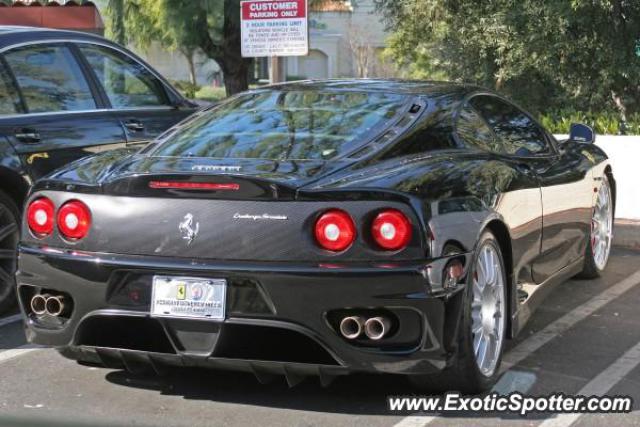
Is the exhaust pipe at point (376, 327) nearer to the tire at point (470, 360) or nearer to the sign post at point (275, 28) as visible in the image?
the tire at point (470, 360)

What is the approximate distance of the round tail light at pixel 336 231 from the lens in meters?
3.98

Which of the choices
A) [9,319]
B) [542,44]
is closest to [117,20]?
[542,44]

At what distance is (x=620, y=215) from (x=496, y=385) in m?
5.31

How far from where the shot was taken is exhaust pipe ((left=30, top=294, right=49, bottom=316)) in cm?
439

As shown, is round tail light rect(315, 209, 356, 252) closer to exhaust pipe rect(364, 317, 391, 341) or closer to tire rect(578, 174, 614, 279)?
exhaust pipe rect(364, 317, 391, 341)

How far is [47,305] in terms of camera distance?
4.37m

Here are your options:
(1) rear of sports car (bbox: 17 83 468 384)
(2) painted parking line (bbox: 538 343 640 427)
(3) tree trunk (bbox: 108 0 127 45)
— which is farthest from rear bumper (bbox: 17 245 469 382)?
(3) tree trunk (bbox: 108 0 127 45)

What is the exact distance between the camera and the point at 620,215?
31.2ft

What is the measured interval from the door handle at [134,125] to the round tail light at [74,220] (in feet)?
7.99

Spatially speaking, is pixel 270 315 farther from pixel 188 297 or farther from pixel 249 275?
pixel 188 297

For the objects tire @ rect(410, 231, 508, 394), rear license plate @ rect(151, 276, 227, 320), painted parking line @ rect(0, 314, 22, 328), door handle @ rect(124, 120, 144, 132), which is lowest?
painted parking line @ rect(0, 314, 22, 328)

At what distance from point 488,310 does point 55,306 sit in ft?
6.52

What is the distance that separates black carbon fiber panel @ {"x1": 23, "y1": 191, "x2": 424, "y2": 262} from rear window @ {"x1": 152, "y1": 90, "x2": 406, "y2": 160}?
499mm

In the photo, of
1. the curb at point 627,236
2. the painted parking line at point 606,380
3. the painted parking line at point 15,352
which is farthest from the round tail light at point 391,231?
the curb at point 627,236
